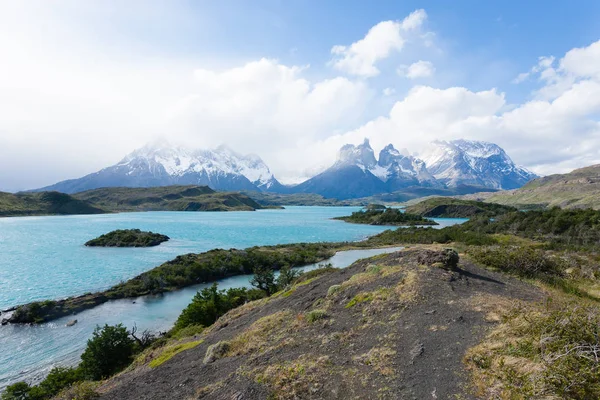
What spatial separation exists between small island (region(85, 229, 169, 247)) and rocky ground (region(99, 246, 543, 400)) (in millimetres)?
127743

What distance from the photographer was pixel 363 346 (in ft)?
46.5

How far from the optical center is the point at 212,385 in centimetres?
1426

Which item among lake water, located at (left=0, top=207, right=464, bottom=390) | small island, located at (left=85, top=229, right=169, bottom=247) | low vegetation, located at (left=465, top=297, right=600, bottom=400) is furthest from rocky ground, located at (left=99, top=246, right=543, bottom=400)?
small island, located at (left=85, top=229, right=169, bottom=247)

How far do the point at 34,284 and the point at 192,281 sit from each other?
121ft

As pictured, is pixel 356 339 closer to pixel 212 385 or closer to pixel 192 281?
pixel 212 385

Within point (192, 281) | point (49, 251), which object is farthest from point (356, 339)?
point (49, 251)

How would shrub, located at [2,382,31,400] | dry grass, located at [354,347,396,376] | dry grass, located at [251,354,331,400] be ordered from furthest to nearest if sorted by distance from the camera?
shrub, located at [2,382,31,400] → dry grass, located at [354,347,396,376] → dry grass, located at [251,354,331,400]

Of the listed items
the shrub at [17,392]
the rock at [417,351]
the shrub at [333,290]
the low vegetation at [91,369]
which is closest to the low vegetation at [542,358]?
the rock at [417,351]

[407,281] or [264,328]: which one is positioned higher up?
[407,281]

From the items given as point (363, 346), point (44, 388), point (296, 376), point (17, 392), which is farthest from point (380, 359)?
point (17, 392)

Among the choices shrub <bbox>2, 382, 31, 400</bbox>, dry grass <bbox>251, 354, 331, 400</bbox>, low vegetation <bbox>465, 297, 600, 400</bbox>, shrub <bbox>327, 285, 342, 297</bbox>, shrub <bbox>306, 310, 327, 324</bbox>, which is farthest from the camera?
shrub <bbox>2, 382, 31, 400</bbox>

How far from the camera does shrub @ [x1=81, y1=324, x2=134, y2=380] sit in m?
33.7

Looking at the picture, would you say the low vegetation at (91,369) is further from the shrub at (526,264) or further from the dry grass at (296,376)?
the shrub at (526,264)

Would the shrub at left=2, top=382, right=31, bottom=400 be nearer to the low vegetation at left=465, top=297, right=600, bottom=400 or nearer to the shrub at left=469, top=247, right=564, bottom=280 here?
the low vegetation at left=465, top=297, right=600, bottom=400
